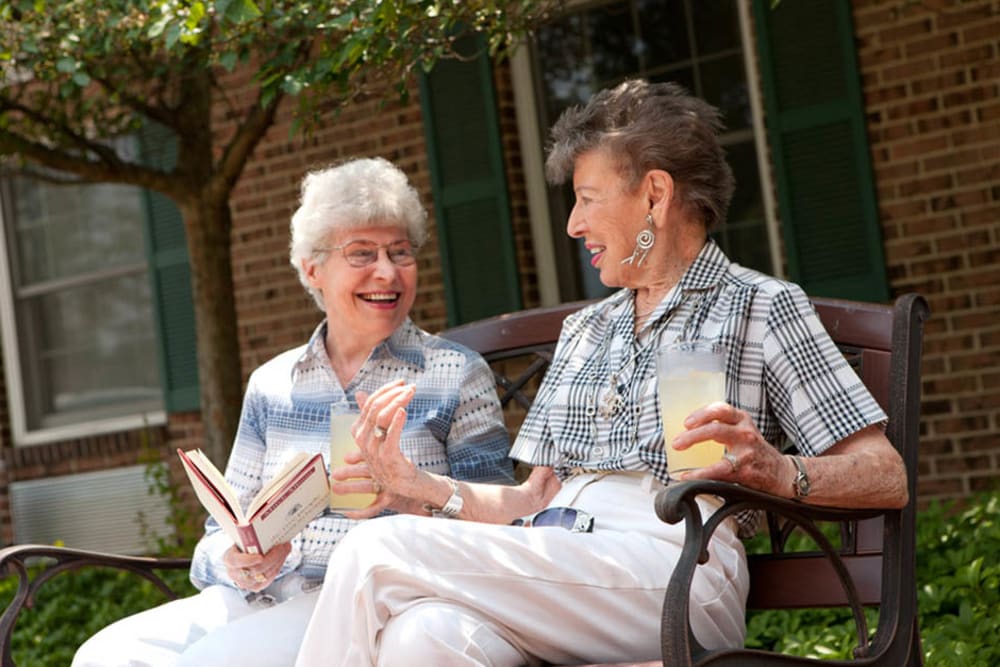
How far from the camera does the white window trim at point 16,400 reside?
874 cm

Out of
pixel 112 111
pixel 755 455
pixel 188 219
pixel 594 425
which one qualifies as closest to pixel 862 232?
pixel 188 219

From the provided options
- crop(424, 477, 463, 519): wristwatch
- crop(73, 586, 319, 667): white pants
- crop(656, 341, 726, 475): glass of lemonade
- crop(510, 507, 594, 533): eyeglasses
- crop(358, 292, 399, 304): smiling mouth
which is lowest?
crop(73, 586, 319, 667): white pants

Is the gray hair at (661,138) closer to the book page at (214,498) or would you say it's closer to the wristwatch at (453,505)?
the wristwatch at (453,505)

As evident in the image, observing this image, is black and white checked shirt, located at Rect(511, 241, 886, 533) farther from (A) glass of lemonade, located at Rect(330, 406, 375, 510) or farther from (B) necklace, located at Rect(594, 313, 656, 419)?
(A) glass of lemonade, located at Rect(330, 406, 375, 510)

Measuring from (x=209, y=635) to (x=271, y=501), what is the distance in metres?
0.42

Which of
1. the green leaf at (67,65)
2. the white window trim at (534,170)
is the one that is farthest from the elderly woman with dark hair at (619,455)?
the white window trim at (534,170)

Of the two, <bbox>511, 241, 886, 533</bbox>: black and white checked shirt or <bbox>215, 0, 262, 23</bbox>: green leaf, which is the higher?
<bbox>215, 0, 262, 23</bbox>: green leaf

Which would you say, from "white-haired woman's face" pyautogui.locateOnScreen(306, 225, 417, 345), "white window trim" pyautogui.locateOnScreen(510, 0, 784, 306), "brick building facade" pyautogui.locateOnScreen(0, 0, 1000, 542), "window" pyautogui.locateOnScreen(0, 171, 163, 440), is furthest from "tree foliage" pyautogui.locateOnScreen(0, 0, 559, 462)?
"brick building facade" pyautogui.locateOnScreen(0, 0, 1000, 542)

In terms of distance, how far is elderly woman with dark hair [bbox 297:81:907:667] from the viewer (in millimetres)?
2449

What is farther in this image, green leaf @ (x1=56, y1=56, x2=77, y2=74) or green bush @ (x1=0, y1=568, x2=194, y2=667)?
green bush @ (x1=0, y1=568, x2=194, y2=667)

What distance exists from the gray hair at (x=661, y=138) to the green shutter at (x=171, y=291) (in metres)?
5.35

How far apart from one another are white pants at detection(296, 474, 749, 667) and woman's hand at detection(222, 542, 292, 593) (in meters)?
0.54

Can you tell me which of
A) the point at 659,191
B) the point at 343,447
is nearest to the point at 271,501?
the point at 343,447

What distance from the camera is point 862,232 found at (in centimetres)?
581
